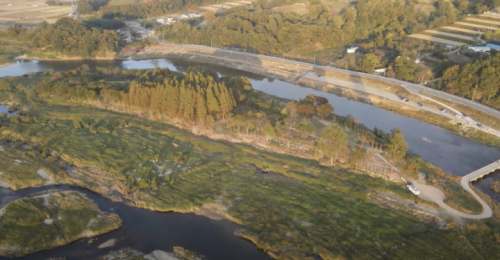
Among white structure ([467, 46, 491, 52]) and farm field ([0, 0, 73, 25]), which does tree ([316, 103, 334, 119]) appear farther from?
farm field ([0, 0, 73, 25])

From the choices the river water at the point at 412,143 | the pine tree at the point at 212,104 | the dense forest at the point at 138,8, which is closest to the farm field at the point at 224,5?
the dense forest at the point at 138,8

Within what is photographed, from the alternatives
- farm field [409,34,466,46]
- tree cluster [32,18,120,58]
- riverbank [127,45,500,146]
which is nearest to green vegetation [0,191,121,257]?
riverbank [127,45,500,146]

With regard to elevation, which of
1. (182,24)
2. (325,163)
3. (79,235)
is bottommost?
(79,235)

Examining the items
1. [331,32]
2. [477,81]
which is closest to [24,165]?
[477,81]

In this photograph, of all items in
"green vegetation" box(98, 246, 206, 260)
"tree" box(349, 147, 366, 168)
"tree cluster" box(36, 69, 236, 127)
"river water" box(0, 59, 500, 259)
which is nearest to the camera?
"green vegetation" box(98, 246, 206, 260)

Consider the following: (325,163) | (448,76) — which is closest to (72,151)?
(325,163)

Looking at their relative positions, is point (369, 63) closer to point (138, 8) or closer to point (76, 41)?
point (76, 41)

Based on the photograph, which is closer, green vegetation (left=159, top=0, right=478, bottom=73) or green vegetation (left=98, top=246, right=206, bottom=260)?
green vegetation (left=98, top=246, right=206, bottom=260)

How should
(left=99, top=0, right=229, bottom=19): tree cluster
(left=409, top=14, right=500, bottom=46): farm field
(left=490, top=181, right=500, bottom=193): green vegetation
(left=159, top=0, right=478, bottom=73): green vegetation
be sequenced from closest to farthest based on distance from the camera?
(left=490, top=181, right=500, bottom=193): green vegetation < (left=409, top=14, right=500, bottom=46): farm field < (left=159, top=0, right=478, bottom=73): green vegetation < (left=99, top=0, right=229, bottom=19): tree cluster

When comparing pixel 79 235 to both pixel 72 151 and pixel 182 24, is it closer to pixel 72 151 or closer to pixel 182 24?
pixel 72 151
